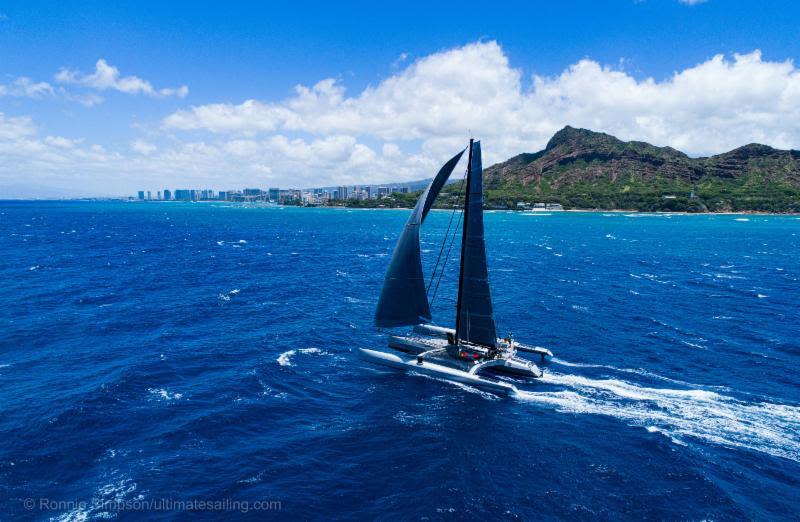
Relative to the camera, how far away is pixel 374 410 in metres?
35.9

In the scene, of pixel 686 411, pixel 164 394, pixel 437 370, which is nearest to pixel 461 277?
pixel 437 370

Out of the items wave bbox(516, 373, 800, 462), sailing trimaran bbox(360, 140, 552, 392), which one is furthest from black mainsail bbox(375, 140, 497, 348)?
wave bbox(516, 373, 800, 462)

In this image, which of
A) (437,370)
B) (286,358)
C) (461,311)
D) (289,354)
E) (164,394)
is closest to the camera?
(164,394)

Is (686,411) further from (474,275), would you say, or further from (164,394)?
(164,394)

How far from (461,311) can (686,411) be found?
19654mm

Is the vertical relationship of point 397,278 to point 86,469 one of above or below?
above

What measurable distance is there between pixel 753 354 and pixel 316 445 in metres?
46.0

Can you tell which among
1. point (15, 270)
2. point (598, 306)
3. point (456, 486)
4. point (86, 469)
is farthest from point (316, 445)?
point (15, 270)

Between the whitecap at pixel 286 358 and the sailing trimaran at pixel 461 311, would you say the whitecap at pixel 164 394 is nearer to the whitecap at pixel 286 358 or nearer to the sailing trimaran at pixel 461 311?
the whitecap at pixel 286 358

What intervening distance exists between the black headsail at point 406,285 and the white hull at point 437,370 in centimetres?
325

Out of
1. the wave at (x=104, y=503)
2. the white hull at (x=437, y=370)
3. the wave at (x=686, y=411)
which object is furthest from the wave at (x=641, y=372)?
the wave at (x=104, y=503)

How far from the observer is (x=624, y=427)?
109 ft

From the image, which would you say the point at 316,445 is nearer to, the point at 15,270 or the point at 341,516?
the point at 341,516

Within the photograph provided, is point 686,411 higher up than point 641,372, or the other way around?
point 641,372
